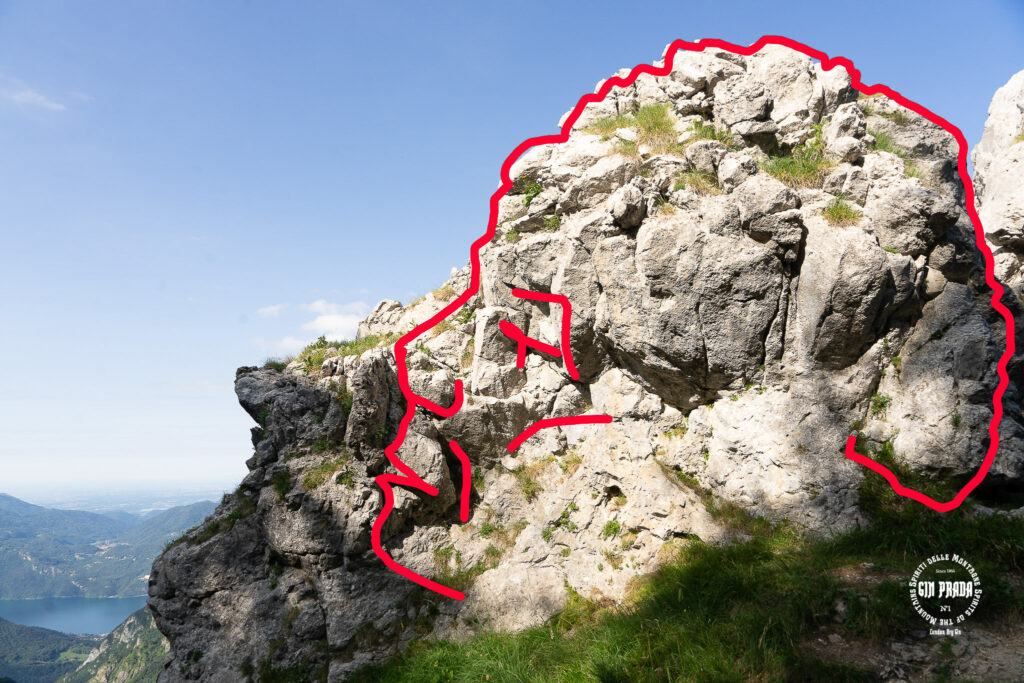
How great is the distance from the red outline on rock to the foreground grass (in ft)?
2.60

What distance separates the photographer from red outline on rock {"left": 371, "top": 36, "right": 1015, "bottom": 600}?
352 inches

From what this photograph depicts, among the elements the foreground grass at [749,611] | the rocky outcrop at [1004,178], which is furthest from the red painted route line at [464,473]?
the rocky outcrop at [1004,178]

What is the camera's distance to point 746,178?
11219mm

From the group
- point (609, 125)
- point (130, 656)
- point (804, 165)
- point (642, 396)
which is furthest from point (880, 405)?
point (130, 656)

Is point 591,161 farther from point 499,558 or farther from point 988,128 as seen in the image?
point 988,128

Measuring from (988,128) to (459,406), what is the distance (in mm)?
28375

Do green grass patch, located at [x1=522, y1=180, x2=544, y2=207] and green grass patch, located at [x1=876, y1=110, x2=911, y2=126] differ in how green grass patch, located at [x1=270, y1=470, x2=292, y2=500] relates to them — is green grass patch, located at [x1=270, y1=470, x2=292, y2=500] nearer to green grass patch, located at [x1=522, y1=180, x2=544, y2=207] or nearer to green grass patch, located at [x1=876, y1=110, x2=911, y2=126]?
green grass patch, located at [x1=522, y1=180, x2=544, y2=207]

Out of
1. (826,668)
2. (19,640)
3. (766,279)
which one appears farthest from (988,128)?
(19,640)

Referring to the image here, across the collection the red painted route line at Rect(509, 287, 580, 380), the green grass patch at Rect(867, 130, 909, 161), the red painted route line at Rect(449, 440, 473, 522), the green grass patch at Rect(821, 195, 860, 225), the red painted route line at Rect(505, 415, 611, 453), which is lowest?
the red painted route line at Rect(449, 440, 473, 522)

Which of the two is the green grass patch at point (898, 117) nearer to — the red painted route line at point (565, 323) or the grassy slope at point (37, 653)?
the red painted route line at point (565, 323)

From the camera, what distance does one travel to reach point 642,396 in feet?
38.4

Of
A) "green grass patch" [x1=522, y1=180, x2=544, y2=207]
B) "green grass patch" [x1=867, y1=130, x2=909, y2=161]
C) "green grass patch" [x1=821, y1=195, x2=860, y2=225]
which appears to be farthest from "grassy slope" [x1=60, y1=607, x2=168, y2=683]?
"green grass patch" [x1=867, y1=130, x2=909, y2=161]

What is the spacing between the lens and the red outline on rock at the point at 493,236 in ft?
29.4

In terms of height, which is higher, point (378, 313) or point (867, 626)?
point (378, 313)
